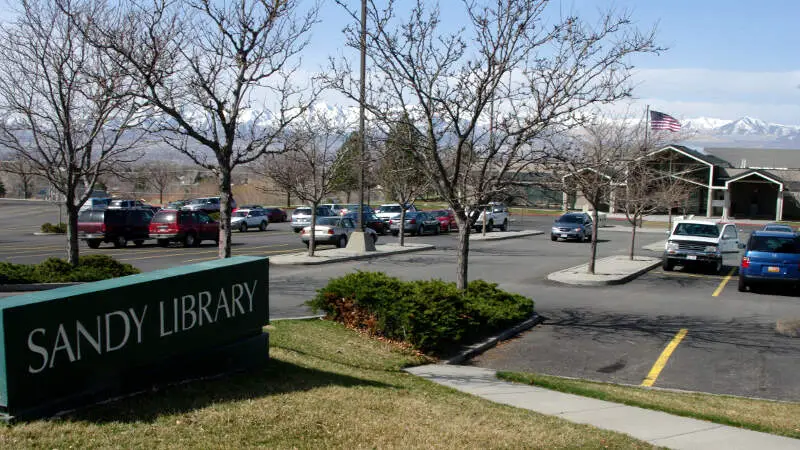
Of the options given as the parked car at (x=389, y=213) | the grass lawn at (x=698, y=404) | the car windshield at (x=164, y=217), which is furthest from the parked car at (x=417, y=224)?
the grass lawn at (x=698, y=404)

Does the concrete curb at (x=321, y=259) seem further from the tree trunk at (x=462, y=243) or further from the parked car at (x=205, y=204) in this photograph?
the parked car at (x=205, y=204)

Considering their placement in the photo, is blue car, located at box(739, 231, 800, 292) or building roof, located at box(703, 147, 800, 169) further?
building roof, located at box(703, 147, 800, 169)

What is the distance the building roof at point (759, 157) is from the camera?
71.3 meters

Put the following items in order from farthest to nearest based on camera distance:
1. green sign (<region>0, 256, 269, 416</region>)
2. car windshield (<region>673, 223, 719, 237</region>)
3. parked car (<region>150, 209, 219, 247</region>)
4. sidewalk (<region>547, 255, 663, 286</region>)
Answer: parked car (<region>150, 209, 219, 247</region>) < car windshield (<region>673, 223, 719, 237</region>) < sidewalk (<region>547, 255, 663, 286</region>) < green sign (<region>0, 256, 269, 416</region>)

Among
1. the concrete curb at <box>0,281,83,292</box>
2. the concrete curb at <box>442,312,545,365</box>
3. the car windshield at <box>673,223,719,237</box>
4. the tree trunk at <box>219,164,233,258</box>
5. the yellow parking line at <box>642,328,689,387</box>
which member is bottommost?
the yellow parking line at <box>642,328,689,387</box>

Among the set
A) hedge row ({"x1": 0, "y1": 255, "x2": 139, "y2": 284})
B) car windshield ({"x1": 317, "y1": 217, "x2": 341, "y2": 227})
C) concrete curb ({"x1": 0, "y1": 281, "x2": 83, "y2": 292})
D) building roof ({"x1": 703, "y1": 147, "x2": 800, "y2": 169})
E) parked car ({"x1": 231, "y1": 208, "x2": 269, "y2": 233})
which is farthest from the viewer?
building roof ({"x1": 703, "y1": 147, "x2": 800, "y2": 169})

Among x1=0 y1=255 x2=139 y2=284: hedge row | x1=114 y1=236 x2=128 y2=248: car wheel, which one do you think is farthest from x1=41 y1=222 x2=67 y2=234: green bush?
x1=0 y1=255 x2=139 y2=284: hedge row

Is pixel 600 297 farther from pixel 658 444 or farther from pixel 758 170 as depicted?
pixel 758 170

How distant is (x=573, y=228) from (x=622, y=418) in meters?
32.5

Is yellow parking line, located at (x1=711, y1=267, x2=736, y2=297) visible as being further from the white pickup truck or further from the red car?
the red car

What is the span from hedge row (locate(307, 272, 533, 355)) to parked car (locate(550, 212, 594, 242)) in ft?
88.1

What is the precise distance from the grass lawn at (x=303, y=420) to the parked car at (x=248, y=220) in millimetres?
38259

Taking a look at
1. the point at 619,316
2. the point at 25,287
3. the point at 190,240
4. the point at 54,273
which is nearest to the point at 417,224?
the point at 190,240

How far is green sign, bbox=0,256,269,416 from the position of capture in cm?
513
